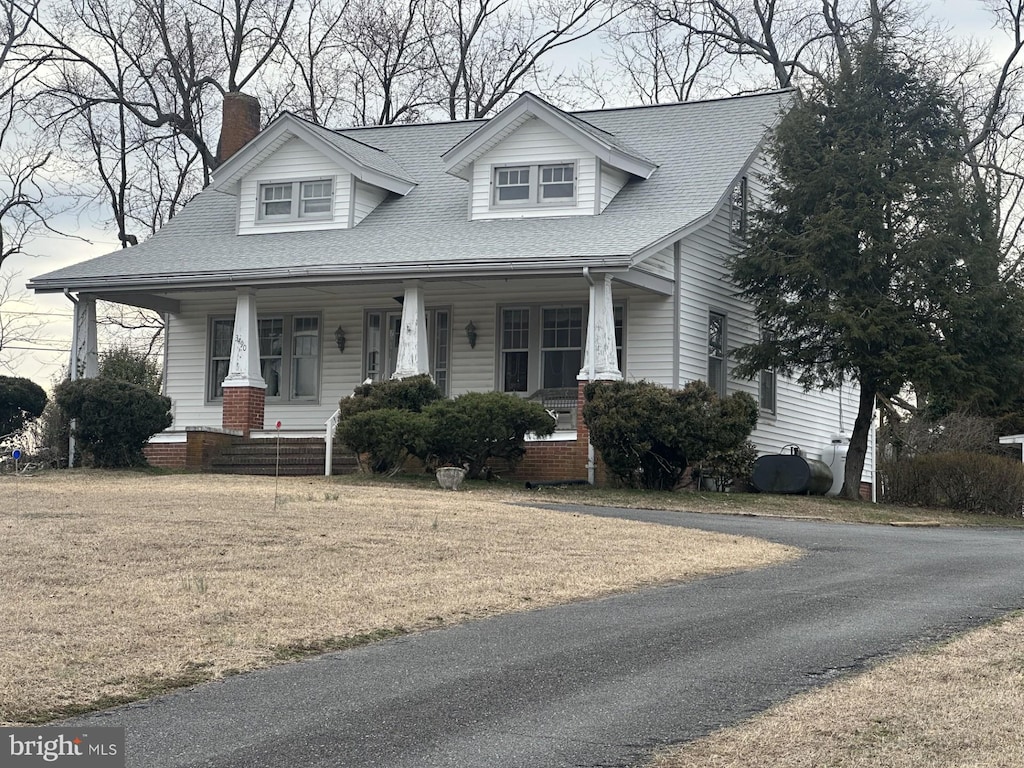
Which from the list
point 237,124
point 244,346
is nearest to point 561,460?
point 244,346

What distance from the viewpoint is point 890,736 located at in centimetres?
692

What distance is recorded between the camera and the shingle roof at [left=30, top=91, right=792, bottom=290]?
79.0ft

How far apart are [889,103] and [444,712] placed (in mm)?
19517

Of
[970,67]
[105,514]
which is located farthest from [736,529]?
[970,67]

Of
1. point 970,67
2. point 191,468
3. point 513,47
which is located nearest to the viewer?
point 191,468

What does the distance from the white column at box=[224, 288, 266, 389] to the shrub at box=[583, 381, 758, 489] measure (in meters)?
7.00

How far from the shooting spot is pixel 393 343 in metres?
27.3

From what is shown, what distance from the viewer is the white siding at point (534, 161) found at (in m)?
26.2

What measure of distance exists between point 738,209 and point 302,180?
27.6 ft

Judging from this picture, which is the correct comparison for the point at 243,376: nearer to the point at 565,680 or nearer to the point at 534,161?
the point at 534,161

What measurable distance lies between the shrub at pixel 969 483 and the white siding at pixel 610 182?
23.6ft

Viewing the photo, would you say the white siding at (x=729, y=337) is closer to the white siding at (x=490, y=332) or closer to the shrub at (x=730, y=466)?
the white siding at (x=490, y=332)

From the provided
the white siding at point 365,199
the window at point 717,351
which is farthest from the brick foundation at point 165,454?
the window at point 717,351

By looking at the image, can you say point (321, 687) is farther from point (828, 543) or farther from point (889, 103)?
point (889, 103)
